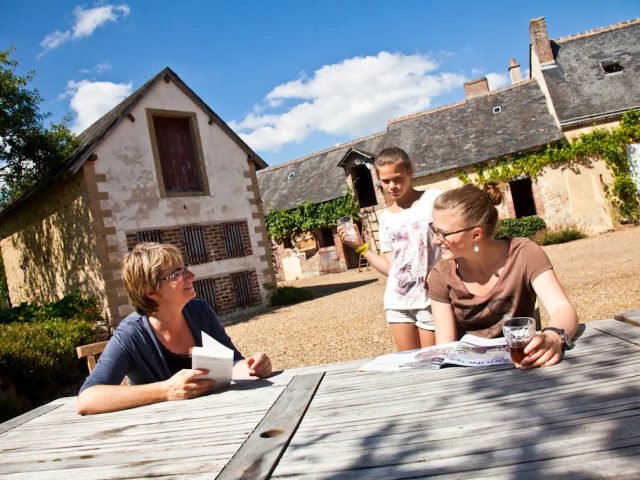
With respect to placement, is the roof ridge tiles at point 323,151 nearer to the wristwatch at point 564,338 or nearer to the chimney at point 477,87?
the chimney at point 477,87

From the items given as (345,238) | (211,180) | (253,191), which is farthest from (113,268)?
(345,238)

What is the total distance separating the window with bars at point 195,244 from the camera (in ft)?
41.3

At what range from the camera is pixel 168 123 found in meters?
12.8

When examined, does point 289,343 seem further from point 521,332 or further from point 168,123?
point 168,123

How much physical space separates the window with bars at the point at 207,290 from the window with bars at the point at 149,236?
154cm

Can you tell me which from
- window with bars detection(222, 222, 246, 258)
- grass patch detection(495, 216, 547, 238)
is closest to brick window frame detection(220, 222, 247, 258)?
window with bars detection(222, 222, 246, 258)

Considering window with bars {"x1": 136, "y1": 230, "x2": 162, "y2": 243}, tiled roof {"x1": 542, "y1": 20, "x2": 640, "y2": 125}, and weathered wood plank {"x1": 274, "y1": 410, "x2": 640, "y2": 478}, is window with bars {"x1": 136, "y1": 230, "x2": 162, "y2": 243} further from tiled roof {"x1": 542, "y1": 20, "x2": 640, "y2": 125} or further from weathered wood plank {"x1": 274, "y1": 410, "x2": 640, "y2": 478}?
tiled roof {"x1": 542, "y1": 20, "x2": 640, "y2": 125}

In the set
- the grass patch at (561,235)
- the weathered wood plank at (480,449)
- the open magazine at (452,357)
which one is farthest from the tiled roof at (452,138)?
the weathered wood plank at (480,449)

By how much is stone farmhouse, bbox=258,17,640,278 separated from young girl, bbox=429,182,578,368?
17.4m

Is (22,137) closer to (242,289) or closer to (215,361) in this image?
(242,289)

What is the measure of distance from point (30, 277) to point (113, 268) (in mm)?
4937

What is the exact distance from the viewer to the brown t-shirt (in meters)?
2.19

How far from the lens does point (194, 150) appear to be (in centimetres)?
1313

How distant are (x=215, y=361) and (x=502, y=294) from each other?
1321 mm
